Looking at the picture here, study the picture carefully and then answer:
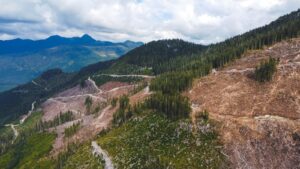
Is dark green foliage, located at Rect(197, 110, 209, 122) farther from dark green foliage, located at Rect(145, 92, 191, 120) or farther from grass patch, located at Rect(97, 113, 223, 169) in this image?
dark green foliage, located at Rect(145, 92, 191, 120)

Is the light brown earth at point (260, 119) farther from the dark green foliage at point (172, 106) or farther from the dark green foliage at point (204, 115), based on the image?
the dark green foliage at point (172, 106)

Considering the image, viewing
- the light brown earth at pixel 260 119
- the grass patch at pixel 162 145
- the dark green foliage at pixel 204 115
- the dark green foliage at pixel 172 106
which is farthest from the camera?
the dark green foliage at pixel 172 106

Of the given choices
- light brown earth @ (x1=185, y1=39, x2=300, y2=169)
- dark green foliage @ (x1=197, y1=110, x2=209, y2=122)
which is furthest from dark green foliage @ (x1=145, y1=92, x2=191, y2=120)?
dark green foliage @ (x1=197, y1=110, x2=209, y2=122)

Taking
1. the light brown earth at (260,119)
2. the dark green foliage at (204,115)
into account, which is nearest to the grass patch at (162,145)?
the dark green foliage at (204,115)

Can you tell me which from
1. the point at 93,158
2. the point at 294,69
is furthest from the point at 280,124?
the point at 93,158

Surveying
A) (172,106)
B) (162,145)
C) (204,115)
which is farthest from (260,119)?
(162,145)
